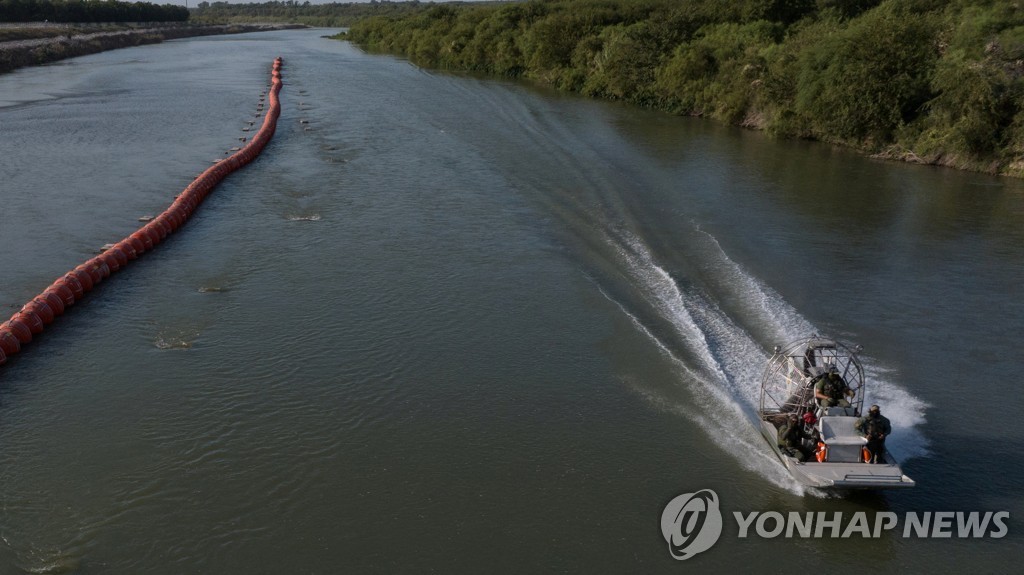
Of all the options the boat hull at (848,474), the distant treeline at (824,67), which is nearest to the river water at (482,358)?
the boat hull at (848,474)

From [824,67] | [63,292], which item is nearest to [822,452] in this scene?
[63,292]

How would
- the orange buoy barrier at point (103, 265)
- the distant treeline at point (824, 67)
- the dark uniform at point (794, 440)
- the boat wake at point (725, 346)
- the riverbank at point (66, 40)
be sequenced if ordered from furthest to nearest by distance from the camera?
the riverbank at point (66, 40) → the distant treeline at point (824, 67) → the orange buoy barrier at point (103, 265) → the boat wake at point (725, 346) → the dark uniform at point (794, 440)

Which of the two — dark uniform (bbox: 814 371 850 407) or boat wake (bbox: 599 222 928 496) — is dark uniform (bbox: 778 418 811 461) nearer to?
boat wake (bbox: 599 222 928 496)

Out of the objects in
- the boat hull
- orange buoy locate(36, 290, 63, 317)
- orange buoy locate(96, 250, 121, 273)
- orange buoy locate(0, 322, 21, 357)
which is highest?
the boat hull

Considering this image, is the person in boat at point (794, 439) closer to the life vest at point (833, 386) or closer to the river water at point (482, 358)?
the river water at point (482, 358)

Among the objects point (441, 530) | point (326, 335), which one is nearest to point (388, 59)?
point (326, 335)

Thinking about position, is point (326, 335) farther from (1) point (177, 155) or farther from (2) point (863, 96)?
(2) point (863, 96)

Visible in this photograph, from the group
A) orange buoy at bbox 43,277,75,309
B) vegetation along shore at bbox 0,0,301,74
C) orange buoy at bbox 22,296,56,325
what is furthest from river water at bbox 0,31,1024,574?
vegetation along shore at bbox 0,0,301,74
